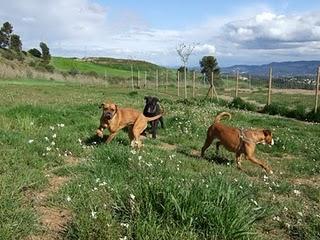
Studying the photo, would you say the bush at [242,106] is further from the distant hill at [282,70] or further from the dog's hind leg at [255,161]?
the dog's hind leg at [255,161]

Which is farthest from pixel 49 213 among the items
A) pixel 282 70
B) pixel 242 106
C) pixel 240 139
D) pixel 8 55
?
pixel 282 70

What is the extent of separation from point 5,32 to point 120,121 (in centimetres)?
7429

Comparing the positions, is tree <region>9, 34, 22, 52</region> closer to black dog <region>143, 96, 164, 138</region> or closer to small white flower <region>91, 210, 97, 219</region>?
black dog <region>143, 96, 164, 138</region>

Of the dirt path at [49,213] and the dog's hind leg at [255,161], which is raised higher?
the dirt path at [49,213]

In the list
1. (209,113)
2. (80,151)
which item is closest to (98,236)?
(80,151)

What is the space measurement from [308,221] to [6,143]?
479cm

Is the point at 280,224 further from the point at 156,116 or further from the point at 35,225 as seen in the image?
the point at 156,116

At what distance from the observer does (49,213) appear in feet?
16.3

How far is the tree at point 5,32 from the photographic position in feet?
252

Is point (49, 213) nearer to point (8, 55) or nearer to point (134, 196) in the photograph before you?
point (134, 196)

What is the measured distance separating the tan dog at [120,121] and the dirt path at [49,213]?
2.95m

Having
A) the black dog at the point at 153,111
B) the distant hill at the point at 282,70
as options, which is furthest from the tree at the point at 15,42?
the black dog at the point at 153,111

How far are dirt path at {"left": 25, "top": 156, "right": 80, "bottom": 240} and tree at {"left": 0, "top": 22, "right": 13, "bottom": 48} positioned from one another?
248 ft

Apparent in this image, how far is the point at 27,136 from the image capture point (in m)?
8.52
